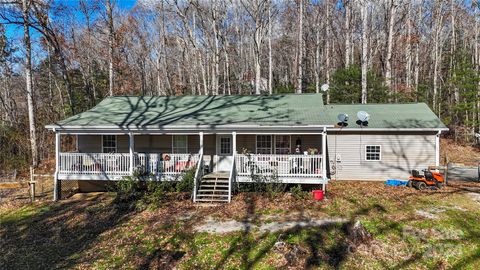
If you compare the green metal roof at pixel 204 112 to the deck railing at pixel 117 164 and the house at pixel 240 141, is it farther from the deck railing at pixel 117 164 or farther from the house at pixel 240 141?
the deck railing at pixel 117 164

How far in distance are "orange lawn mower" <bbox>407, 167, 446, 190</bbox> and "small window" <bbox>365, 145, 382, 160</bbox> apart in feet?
6.18

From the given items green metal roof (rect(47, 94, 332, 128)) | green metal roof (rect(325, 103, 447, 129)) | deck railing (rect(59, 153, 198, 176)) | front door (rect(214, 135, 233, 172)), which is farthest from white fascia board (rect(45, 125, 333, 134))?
green metal roof (rect(325, 103, 447, 129))

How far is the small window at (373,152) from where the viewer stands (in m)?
16.1

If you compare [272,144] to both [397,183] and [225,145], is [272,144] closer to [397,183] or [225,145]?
[225,145]

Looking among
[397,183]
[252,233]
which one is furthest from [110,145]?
[397,183]

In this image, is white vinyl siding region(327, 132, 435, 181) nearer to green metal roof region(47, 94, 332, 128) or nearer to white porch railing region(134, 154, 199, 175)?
green metal roof region(47, 94, 332, 128)

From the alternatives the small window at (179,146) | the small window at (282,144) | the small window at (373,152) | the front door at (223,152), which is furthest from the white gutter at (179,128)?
the small window at (373,152)

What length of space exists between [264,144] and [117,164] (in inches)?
264

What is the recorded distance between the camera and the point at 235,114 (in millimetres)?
15000

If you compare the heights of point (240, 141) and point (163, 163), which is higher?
point (240, 141)

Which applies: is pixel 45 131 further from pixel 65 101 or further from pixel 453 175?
pixel 453 175

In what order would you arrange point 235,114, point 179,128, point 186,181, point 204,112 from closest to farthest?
point 186,181 < point 179,128 < point 235,114 < point 204,112

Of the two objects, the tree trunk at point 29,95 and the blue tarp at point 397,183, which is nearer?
the blue tarp at point 397,183

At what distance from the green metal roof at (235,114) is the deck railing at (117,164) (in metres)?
1.29
